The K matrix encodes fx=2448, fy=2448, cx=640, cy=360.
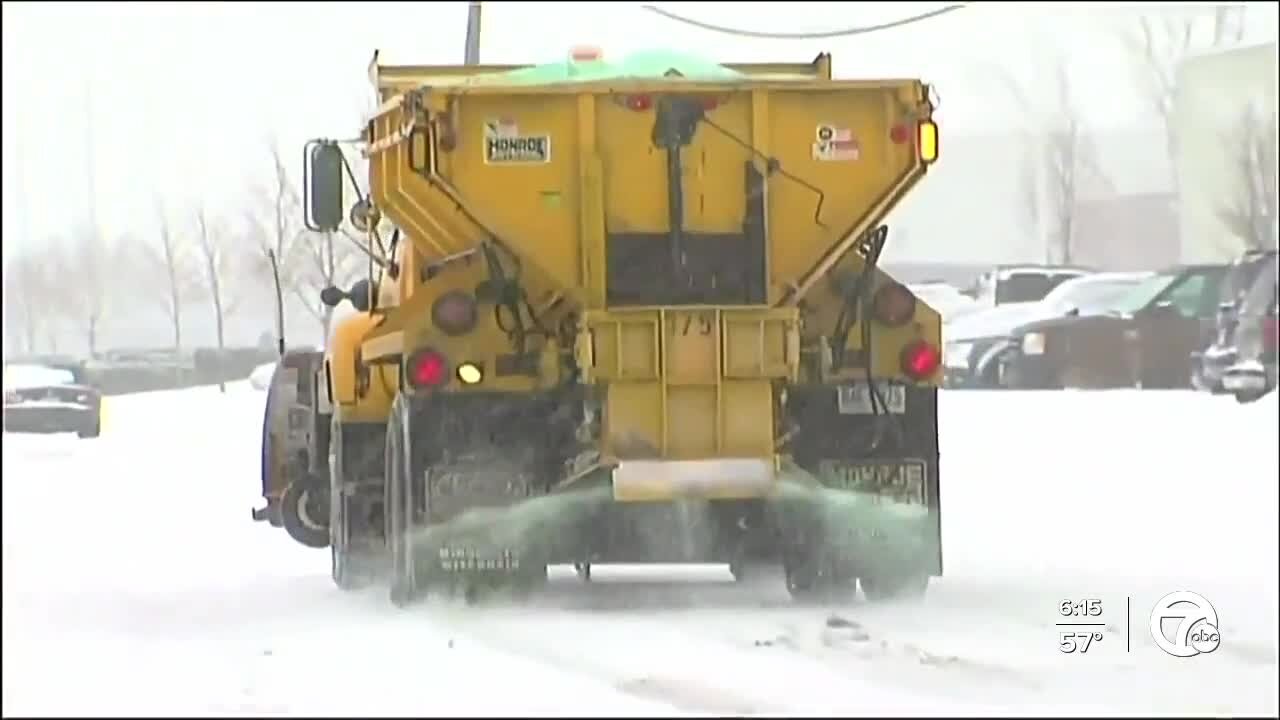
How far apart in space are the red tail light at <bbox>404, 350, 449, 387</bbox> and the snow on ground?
998 mm

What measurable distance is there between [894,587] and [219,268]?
17151 millimetres

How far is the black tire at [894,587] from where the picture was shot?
1107 cm

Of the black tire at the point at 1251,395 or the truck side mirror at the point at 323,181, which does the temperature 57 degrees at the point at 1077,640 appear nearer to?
the truck side mirror at the point at 323,181

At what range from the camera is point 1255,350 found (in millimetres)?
25094

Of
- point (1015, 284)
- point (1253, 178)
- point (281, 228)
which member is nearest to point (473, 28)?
point (281, 228)

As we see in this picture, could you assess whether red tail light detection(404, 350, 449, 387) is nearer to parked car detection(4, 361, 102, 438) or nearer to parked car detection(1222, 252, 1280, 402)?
parked car detection(4, 361, 102, 438)

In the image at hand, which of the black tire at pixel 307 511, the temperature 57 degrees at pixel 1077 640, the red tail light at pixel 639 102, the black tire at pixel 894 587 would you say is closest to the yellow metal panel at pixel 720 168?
the red tail light at pixel 639 102

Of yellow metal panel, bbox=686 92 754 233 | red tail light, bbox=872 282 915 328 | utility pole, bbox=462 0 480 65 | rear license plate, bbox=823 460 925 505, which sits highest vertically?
utility pole, bbox=462 0 480 65

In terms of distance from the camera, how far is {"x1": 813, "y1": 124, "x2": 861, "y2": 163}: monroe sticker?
10.6 metres

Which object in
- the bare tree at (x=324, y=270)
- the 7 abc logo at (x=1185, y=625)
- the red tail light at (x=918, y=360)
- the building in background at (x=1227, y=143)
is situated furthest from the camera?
the building in background at (x=1227, y=143)

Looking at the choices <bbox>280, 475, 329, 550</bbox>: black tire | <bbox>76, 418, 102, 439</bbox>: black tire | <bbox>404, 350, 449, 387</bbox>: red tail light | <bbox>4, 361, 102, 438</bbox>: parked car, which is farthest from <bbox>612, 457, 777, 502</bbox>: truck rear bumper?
<bbox>76, 418, 102, 439</bbox>: black tire

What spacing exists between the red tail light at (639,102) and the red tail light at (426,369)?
1.39 m

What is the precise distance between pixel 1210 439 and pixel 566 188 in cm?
1208

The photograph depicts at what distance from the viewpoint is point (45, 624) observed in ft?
33.5
